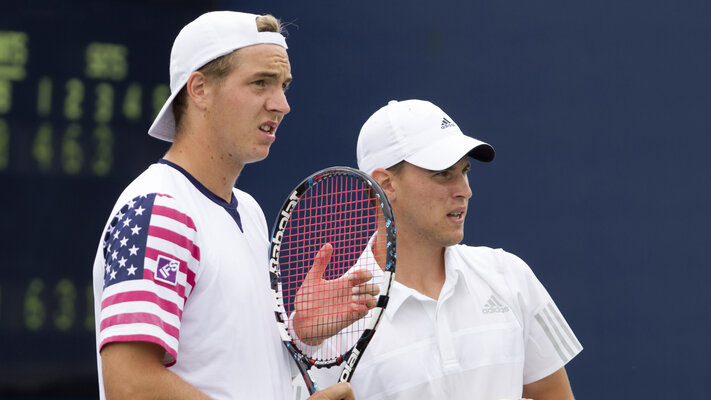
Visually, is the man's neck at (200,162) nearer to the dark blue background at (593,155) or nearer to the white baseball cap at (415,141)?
the white baseball cap at (415,141)

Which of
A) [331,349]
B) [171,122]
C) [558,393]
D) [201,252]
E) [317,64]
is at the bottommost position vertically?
[558,393]

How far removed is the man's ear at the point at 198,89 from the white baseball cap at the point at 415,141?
0.53 metres

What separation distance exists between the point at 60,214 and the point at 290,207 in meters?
2.39

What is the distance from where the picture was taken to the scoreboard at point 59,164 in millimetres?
3900

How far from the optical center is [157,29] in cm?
419

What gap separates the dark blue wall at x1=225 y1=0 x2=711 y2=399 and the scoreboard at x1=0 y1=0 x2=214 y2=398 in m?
1.18

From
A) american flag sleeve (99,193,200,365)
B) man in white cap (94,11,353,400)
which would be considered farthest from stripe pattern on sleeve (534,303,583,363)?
american flag sleeve (99,193,200,365)

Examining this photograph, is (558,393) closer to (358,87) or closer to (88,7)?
(358,87)

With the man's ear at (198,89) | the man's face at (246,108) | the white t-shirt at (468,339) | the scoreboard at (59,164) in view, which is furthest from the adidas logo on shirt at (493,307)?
the scoreboard at (59,164)

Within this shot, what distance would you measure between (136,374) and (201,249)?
0.70ft

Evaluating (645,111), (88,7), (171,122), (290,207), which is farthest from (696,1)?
(88,7)

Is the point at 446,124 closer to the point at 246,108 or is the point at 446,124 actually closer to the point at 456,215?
the point at 456,215

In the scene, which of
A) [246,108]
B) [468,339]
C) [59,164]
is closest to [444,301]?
[468,339]

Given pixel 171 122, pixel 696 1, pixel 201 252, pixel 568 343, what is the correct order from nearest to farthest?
pixel 201 252, pixel 171 122, pixel 568 343, pixel 696 1
